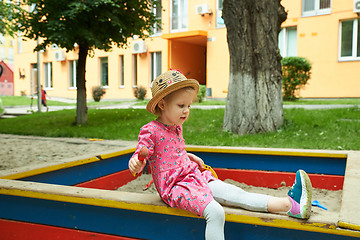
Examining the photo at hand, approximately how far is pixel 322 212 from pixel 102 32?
298 inches

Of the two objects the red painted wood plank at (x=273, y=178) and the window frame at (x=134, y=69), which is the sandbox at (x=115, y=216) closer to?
the red painted wood plank at (x=273, y=178)

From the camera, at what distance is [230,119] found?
6590 mm

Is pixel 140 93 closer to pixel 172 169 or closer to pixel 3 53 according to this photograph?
pixel 172 169

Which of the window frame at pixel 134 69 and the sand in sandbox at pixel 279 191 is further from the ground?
the window frame at pixel 134 69

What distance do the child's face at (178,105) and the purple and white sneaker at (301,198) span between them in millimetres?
707

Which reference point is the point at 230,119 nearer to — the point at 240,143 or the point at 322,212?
the point at 240,143

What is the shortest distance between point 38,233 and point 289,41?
16579mm

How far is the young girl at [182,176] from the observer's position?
68.4 inches

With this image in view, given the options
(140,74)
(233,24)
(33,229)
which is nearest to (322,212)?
(33,229)

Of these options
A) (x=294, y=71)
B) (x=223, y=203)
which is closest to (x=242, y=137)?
(x=223, y=203)

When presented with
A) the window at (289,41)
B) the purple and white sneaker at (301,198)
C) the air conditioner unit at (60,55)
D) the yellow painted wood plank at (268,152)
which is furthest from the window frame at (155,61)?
the purple and white sneaker at (301,198)

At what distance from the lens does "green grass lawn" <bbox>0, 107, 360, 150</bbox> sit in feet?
17.9

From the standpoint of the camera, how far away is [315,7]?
1608 centimetres

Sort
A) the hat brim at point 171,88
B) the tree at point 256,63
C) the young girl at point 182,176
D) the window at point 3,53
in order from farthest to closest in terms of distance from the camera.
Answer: the window at point 3,53
the tree at point 256,63
the hat brim at point 171,88
the young girl at point 182,176
